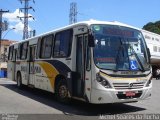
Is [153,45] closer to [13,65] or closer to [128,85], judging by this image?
[13,65]

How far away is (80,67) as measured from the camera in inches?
463

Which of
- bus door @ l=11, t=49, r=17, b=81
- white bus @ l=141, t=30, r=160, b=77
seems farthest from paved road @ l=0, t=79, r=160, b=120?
white bus @ l=141, t=30, r=160, b=77

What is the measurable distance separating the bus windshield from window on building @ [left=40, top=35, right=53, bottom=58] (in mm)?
3805

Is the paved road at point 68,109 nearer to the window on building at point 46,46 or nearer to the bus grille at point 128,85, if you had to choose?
the bus grille at point 128,85

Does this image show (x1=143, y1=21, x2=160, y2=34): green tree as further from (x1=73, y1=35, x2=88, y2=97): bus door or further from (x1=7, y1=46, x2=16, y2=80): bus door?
(x1=73, y1=35, x2=88, y2=97): bus door

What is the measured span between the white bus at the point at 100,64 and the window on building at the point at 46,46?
0.61 meters

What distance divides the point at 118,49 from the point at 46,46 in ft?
15.8

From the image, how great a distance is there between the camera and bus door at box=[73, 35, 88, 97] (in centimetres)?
1138

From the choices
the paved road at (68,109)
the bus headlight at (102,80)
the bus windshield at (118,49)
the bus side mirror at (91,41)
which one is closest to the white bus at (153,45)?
the paved road at (68,109)

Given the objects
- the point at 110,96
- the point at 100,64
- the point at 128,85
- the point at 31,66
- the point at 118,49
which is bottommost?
the point at 110,96

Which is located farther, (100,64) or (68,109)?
(68,109)

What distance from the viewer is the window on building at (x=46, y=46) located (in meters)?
14.5

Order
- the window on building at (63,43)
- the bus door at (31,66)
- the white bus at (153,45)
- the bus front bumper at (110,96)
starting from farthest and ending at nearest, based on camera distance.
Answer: the white bus at (153,45)
the bus door at (31,66)
the window on building at (63,43)
the bus front bumper at (110,96)

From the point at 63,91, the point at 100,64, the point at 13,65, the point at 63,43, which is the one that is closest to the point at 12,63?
the point at 13,65
